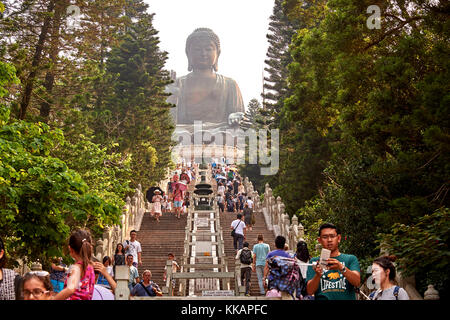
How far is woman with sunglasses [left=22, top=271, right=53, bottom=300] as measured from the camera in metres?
4.77

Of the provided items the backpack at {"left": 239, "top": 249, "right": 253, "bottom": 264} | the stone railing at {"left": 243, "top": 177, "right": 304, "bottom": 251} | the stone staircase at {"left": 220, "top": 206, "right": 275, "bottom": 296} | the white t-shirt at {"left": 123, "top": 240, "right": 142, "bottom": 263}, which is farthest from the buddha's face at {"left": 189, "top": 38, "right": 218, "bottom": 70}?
the backpack at {"left": 239, "top": 249, "right": 253, "bottom": 264}

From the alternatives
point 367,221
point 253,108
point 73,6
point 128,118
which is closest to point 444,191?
point 367,221

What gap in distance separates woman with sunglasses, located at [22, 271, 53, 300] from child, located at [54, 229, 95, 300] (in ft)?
1.19

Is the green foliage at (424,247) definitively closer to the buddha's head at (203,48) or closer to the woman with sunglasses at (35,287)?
the woman with sunglasses at (35,287)

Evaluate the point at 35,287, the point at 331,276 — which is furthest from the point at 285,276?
the point at 35,287

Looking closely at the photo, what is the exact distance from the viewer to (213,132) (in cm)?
6334

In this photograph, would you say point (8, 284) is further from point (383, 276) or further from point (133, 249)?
point (133, 249)

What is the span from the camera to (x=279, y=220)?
2080 cm

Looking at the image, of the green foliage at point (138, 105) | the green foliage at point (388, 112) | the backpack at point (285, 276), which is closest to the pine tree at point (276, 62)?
the green foliage at point (138, 105)

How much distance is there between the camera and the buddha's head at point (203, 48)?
6281cm

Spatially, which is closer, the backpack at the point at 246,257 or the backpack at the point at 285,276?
the backpack at the point at 285,276

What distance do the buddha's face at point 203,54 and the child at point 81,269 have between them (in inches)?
2303
